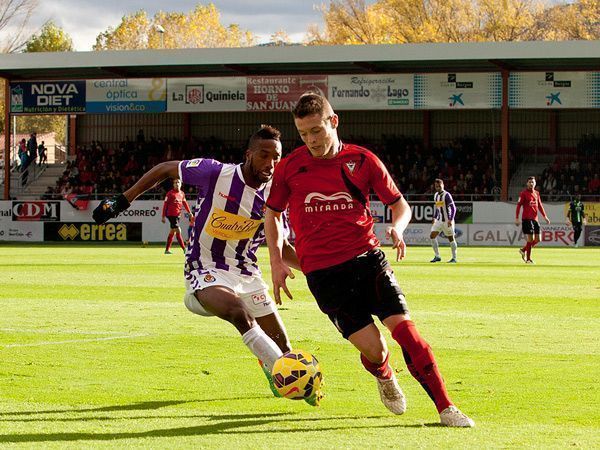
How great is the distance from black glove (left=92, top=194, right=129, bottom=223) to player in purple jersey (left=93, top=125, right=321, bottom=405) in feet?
0.04

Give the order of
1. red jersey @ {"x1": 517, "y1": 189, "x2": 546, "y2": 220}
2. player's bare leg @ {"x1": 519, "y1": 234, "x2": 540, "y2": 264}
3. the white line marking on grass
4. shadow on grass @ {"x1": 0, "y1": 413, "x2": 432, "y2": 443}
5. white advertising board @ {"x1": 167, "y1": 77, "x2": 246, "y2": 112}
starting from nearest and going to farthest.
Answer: shadow on grass @ {"x1": 0, "y1": 413, "x2": 432, "y2": 443}
the white line marking on grass
player's bare leg @ {"x1": 519, "y1": 234, "x2": 540, "y2": 264}
red jersey @ {"x1": 517, "y1": 189, "x2": 546, "y2": 220}
white advertising board @ {"x1": 167, "y1": 77, "x2": 246, "y2": 112}

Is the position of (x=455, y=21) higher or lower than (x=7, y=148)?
higher

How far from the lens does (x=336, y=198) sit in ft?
22.5

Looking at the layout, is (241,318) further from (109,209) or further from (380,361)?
(109,209)

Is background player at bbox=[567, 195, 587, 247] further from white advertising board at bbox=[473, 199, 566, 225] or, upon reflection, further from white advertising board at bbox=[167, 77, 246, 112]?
white advertising board at bbox=[167, 77, 246, 112]

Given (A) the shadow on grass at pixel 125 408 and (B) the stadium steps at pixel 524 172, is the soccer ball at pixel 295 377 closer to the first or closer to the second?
(A) the shadow on grass at pixel 125 408

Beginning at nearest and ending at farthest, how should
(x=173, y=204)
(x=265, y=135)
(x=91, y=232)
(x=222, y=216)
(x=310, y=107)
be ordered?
(x=310, y=107)
(x=265, y=135)
(x=222, y=216)
(x=173, y=204)
(x=91, y=232)

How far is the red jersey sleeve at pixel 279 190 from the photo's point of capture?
6.98 meters

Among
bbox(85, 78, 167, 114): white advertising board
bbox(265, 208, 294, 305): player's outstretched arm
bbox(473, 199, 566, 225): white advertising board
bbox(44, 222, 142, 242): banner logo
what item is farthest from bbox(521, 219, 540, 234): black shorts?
bbox(85, 78, 167, 114): white advertising board

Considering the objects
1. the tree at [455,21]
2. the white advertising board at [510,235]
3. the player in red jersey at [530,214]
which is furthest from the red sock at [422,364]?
the tree at [455,21]

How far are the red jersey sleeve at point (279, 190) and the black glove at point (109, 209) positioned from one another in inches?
43.4

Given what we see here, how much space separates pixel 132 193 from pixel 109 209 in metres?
0.19

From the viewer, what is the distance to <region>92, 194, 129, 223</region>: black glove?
748 cm

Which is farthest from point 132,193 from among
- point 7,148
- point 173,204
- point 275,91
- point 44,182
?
point 44,182
